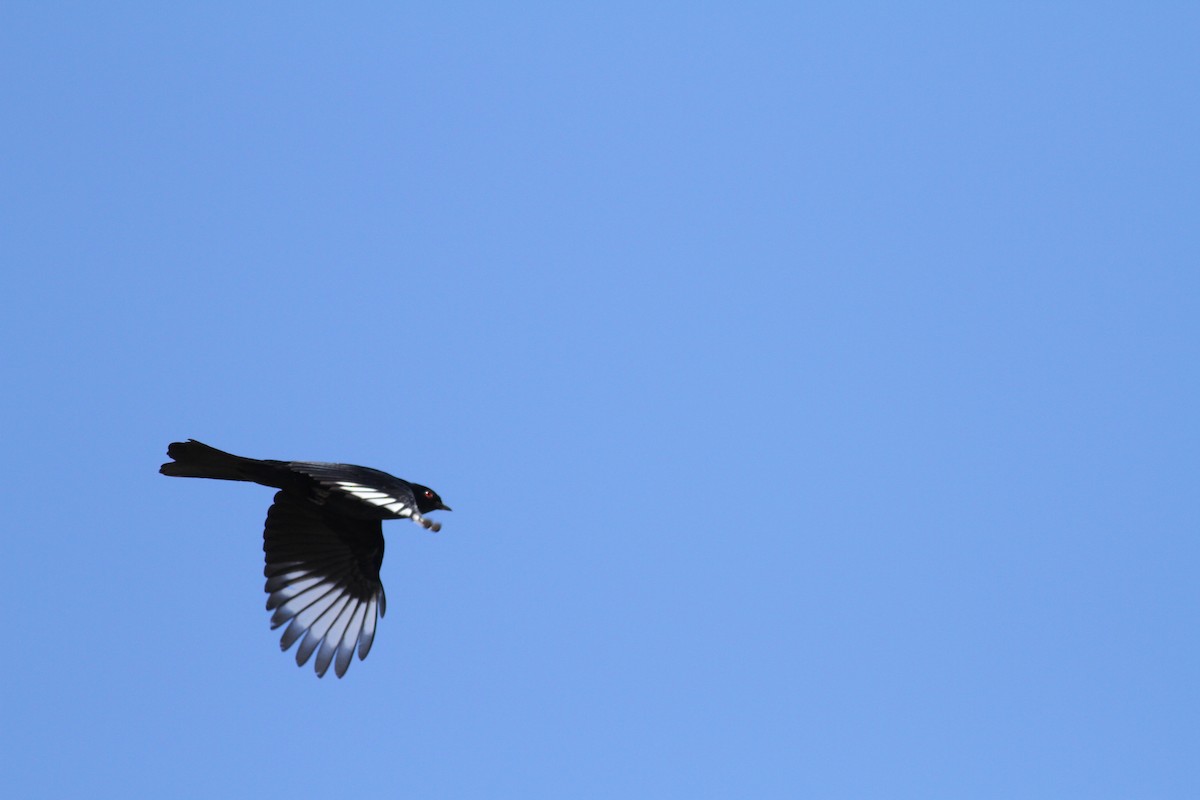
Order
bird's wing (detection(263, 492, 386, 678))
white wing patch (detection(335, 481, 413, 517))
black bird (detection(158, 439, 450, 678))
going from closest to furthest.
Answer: white wing patch (detection(335, 481, 413, 517)) → black bird (detection(158, 439, 450, 678)) → bird's wing (detection(263, 492, 386, 678))

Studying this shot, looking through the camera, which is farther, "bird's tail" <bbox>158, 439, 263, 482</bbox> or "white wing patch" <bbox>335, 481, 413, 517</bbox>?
"bird's tail" <bbox>158, 439, 263, 482</bbox>

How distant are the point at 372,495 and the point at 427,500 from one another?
1399mm

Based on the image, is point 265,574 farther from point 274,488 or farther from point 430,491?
point 430,491

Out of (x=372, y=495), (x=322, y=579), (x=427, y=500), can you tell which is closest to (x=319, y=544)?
(x=322, y=579)

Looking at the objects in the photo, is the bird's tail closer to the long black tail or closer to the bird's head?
the long black tail

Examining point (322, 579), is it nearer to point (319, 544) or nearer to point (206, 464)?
point (319, 544)

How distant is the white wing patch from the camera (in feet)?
32.9

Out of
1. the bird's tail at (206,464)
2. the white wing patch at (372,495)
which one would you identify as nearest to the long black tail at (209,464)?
the bird's tail at (206,464)

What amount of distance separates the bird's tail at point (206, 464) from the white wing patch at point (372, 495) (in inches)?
45.2

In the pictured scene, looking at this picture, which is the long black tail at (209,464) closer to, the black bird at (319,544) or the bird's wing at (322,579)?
the black bird at (319,544)

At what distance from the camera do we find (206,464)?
11.2 metres

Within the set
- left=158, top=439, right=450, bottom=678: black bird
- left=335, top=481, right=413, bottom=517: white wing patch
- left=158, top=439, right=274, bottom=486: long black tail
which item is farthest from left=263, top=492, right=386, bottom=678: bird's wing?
left=335, top=481, right=413, bottom=517: white wing patch

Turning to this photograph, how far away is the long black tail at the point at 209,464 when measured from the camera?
433 inches

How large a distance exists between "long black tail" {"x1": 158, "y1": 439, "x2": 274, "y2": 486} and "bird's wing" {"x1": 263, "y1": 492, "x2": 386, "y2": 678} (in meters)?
0.57
